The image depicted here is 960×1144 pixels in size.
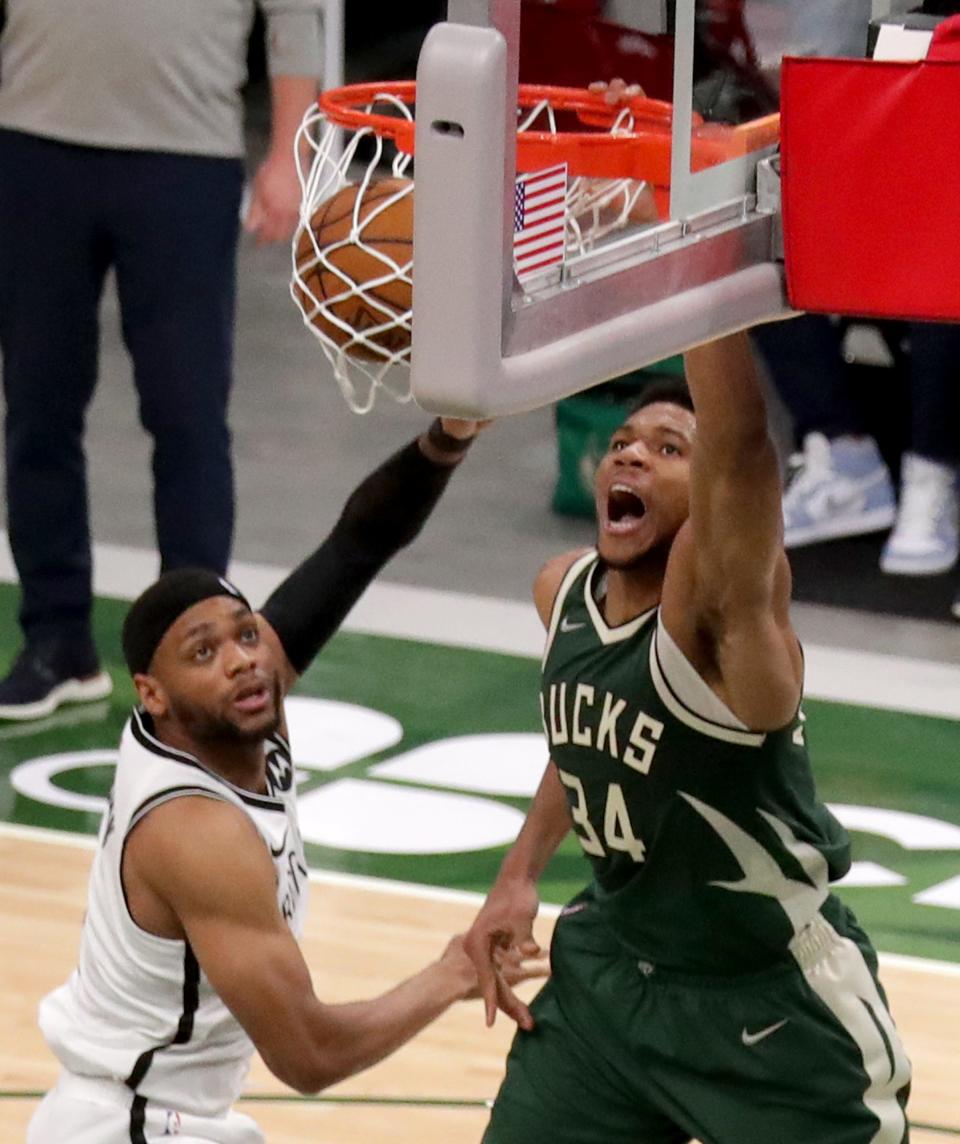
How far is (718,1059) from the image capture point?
3.03 m

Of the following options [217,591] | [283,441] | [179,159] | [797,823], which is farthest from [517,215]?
[283,441]

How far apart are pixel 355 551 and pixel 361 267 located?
1.01 metres

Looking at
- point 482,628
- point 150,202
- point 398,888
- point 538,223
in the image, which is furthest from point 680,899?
point 482,628

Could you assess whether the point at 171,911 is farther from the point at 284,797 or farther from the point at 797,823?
the point at 797,823

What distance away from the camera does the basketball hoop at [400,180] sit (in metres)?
2.20

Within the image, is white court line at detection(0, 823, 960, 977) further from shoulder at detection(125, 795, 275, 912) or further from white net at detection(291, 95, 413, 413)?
white net at detection(291, 95, 413, 413)

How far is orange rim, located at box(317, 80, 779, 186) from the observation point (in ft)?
7.18

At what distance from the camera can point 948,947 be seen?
183 inches

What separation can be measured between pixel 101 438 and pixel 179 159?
2.84 m

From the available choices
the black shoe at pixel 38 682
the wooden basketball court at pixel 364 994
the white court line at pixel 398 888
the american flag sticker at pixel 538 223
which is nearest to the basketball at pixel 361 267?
the american flag sticker at pixel 538 223

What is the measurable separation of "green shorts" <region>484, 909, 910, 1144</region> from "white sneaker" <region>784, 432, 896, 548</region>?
12.6 feet

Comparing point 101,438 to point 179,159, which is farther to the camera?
point 101,438

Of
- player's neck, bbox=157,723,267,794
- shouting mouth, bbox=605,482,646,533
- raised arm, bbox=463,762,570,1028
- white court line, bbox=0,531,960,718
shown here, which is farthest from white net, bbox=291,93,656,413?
white court line, bbox=0,531,960,718

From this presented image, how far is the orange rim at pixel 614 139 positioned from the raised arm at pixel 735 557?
0.23m
